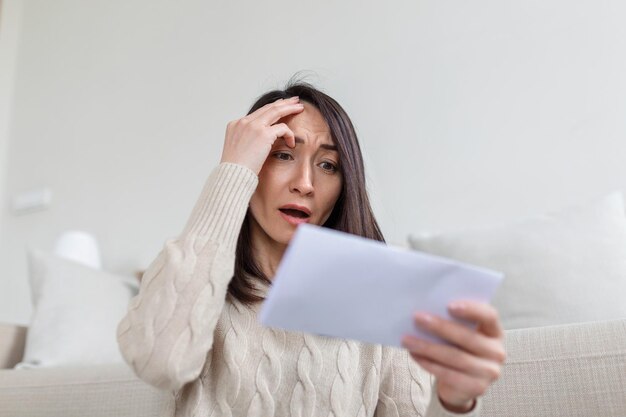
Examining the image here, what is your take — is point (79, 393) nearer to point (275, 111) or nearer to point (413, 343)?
point (275, 111)

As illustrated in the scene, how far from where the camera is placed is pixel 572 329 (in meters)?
1.04

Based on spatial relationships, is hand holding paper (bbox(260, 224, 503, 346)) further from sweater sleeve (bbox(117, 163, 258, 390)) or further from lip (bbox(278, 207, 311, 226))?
lip (bbox(278, 207, 311, 226))

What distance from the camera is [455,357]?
2.19ft

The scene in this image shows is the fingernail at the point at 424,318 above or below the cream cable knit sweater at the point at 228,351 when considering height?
above

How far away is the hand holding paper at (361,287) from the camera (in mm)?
591

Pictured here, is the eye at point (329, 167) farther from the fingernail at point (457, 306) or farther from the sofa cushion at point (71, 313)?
the sofa cushion at point (71, 313)

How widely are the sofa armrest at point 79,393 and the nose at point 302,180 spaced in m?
0.53

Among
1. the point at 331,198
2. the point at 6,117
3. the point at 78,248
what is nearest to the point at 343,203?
the point at 331,198

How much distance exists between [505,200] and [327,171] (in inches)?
31.4

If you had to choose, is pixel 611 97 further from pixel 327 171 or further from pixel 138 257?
pixel 138 257

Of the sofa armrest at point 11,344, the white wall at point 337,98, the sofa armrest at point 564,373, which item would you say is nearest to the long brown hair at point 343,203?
the sofa armrest at point 564,373

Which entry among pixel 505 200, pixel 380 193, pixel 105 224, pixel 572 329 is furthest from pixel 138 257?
pixel 572 329

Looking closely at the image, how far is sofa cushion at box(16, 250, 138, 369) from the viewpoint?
171 centimetres

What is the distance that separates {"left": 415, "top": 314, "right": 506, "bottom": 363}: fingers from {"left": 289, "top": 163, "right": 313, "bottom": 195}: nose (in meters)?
0.44
